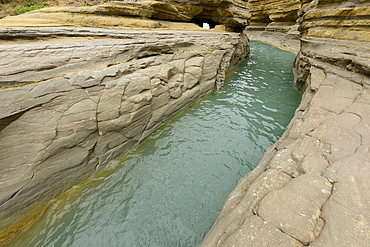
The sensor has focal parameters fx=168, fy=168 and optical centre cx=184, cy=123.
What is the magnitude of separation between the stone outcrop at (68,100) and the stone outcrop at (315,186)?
3500 millimetres

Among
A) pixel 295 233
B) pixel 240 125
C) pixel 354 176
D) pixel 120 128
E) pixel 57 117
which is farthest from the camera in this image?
pixel 240 125

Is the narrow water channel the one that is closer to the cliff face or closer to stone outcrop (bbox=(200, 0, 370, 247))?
stone outcrop (bbox=(200, 0, 370, 247))

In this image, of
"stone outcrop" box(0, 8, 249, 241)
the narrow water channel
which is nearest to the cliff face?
the narrow water channel

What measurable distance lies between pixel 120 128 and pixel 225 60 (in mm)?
7657

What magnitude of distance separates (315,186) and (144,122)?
461 cm

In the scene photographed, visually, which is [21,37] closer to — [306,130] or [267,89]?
[306,130]

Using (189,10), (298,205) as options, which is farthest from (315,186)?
(189,10)

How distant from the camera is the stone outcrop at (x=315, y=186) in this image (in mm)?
2062

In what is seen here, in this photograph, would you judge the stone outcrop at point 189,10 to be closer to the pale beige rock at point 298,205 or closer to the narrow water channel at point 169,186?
the narrow water channel at point 169,186

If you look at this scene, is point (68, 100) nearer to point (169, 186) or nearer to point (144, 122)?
point (144, 122)

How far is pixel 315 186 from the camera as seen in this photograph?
8.50 feet

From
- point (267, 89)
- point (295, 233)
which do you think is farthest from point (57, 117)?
point (267, 89)

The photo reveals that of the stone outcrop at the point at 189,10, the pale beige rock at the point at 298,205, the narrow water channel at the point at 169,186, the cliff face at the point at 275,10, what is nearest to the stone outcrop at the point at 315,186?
the pale beige rock at the point at 298,205

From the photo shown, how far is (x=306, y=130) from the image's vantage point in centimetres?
430
